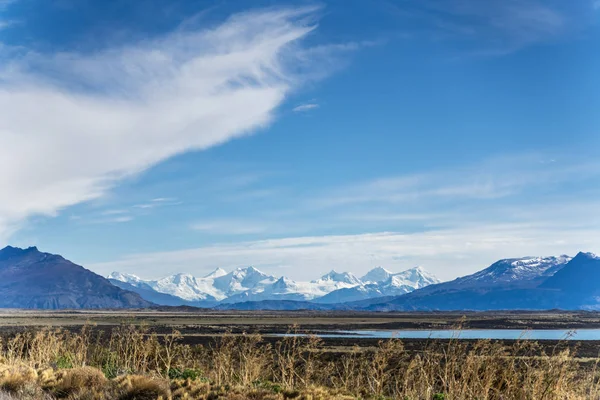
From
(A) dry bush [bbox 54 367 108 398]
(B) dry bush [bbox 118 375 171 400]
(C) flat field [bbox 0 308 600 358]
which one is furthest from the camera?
(C) flat field [bbox 0 308 600 358]

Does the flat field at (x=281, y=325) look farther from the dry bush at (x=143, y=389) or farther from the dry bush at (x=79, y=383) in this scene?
the dry bush at (x=143, y=389)

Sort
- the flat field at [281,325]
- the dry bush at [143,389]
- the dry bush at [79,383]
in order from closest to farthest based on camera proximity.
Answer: the dry bush at [143,389] < the dry bush at [79,383] < the flat field at [281,325]

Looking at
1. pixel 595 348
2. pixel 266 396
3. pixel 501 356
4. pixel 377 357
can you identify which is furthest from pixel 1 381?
pixel 595 348

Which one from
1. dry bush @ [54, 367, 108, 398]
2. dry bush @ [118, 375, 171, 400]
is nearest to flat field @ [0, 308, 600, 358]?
dry bush @ [54, 367, 108, 398]

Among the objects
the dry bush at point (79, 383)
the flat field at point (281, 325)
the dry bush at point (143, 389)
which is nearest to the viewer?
the dry bush at point (143, 389)

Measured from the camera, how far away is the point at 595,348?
5012cm

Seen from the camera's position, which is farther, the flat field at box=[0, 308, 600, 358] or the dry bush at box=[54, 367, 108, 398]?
the flat field at box=[0, 308, 600, 358]

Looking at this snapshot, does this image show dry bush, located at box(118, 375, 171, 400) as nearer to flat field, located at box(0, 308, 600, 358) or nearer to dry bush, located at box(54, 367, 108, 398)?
dry bush, located at box(54, 367, 108, 398)

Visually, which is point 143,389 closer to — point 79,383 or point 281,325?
point 79,383

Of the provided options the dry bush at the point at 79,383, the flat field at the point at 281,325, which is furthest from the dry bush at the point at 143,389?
the flat field at the point at 281,325

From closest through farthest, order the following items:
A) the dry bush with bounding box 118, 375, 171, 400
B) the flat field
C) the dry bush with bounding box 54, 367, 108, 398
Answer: the dry bush with bounding box 118, 375, 171, 400 → the dry bush with bounding box 54, 367, 108, 398 → the flat field

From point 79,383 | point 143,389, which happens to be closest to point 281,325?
point 79,383

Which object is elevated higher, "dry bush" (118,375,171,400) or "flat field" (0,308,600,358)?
"dry bush" (118,375,171,400)

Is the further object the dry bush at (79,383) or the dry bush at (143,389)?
the dry bush at (79,383)
